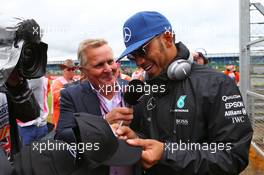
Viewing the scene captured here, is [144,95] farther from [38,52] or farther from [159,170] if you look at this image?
[38,52]

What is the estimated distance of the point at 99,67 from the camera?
244cm

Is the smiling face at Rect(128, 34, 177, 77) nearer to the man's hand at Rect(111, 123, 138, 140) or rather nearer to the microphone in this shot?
the microphone

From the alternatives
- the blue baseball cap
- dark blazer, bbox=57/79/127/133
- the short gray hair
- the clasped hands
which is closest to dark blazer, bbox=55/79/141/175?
dark blazer, bbox=57/79/127/133

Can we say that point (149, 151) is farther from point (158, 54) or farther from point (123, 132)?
point (158, 54)

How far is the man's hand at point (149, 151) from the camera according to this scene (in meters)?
1.54

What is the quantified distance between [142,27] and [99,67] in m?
0.64

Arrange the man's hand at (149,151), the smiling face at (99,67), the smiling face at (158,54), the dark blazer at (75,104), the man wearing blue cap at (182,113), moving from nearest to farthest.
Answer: the man's hand at (149,151) → the man wearing blue cap at (182,113) → the smiling face at (158,54) → the dark blazer at (75,104) → the smiling face at (99,67)

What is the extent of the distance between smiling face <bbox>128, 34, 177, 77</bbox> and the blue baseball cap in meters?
0.04

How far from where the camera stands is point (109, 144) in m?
1.39

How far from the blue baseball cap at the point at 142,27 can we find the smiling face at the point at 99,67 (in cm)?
51

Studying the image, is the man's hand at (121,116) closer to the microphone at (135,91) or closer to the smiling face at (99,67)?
the microphone at (135,91)

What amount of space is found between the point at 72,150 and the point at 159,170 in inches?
22.4

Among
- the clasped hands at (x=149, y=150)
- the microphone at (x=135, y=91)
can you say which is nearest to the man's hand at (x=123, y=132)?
the clasped hands at (x=149, y=150)

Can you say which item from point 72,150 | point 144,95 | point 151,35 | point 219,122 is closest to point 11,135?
point 72,150
